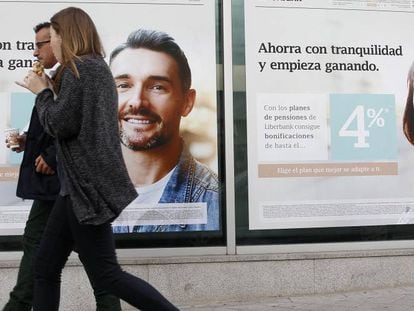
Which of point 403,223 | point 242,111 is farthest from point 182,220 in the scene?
point 403,223

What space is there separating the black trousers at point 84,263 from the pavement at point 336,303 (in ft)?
5.71

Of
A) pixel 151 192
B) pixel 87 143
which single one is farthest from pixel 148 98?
pixel 87 143

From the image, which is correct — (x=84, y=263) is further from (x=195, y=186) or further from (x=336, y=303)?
(x=336, y=303)

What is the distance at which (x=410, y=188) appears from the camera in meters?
5.21

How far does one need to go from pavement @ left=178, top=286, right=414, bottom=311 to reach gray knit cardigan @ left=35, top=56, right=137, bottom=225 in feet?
6.70

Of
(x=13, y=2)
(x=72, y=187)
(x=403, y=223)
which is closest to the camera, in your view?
(x=72, y=187)

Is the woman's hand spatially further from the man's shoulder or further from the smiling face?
the man's shoulder

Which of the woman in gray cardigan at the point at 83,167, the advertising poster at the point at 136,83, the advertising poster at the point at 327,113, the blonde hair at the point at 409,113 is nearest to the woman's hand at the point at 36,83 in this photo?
the woman in gray cardigan at the point at 83,167

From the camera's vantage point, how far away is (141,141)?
16.1 ft

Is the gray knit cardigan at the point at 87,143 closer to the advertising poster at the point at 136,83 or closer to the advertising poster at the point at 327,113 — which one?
the advertising poster at the point at 136,83

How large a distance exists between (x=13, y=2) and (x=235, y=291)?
3.10 m

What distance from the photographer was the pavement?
4.48 m

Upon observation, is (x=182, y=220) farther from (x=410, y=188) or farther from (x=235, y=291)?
(x=410, y=188)

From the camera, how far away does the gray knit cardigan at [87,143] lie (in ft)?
9.30
